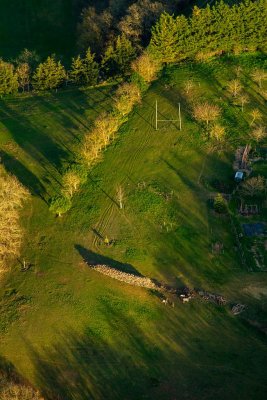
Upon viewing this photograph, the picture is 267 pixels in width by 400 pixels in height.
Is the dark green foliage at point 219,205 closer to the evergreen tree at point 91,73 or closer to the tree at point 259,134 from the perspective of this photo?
the tree at point 259,134

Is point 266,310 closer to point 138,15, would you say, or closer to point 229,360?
point 229,360

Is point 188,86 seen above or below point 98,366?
above

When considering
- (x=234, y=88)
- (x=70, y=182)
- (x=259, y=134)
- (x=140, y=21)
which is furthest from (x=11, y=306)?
(x=140, y=21)

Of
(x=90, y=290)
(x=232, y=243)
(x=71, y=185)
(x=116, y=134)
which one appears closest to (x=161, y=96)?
(x=116, y=134)

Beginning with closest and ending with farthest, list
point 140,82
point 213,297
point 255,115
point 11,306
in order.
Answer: point 213,297 → point 11,306 → point 255,115 → point 140,82

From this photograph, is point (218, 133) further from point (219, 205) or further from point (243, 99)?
point (219, 205)

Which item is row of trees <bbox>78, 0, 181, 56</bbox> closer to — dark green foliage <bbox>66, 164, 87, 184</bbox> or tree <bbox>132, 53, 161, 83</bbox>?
tree <bbox>132, 53, 161, 83</bbox>

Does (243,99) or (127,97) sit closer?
(243,99)

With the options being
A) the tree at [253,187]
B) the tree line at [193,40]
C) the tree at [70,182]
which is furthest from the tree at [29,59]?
the tree at [253,187]
